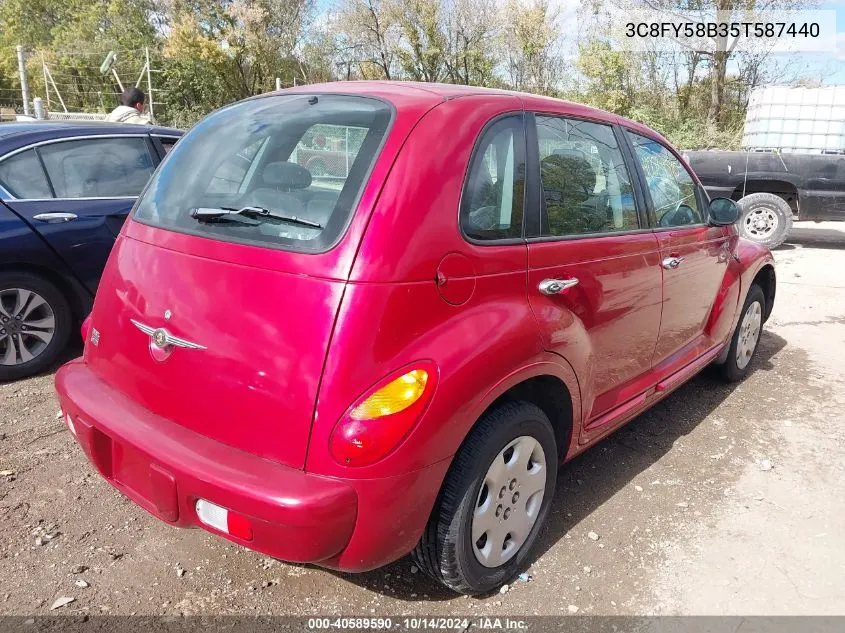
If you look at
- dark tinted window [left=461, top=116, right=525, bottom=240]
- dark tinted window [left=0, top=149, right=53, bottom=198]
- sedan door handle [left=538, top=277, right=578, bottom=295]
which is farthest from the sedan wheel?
sedan door handle [left=538, top=277, right=578, bottom=295]

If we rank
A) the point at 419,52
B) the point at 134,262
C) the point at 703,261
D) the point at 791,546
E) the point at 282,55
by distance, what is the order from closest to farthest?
the point at 134,262, the point at 791,546, the point at 703,261, the point at 419,52, the point at 282,55

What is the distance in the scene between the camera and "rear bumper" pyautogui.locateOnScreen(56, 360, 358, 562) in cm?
177

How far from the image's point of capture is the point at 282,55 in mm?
29953

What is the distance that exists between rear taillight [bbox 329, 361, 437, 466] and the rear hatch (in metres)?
0.11

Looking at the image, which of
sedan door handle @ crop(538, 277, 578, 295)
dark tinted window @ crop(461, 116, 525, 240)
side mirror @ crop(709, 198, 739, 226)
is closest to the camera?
dark tinted window @ crop(461, 116, 525, 240)

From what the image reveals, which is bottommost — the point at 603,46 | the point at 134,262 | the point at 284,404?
the point at 284,404

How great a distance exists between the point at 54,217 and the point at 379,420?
10.9 ft

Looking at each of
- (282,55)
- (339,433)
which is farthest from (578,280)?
(282,55)

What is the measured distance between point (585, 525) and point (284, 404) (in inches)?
64.4

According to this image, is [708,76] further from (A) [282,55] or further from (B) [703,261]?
(B) [703,261]

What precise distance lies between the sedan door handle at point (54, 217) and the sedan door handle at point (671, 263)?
11.8 ft

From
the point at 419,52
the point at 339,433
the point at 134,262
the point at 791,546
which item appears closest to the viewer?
the point at 339,433

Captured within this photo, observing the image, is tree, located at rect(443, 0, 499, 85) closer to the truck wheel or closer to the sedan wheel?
the truck wheel

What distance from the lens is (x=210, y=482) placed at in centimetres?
183
